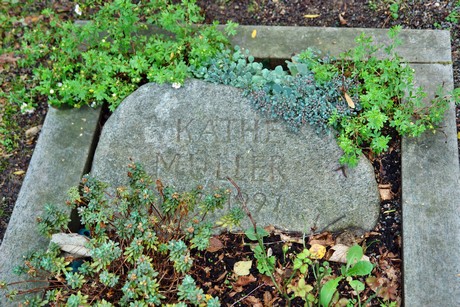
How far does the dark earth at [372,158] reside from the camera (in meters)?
3.06

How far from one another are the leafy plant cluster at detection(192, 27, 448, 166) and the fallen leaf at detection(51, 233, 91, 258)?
1.28 m

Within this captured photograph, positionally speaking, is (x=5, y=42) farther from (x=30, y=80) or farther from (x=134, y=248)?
(x=134, y=248)

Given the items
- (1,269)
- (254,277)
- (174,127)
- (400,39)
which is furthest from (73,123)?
(400,39)

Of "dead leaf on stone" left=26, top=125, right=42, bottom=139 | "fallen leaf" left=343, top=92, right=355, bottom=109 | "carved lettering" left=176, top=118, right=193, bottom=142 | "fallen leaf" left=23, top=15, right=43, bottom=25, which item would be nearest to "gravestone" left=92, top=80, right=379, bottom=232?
"carved lettering" left=176, top=118, right=193, bottom=142

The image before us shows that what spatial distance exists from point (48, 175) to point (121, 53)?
97 centimetres

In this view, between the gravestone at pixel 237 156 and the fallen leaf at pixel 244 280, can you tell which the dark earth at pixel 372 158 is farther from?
the gravestone at pixel 237 156

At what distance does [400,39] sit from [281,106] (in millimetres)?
1046

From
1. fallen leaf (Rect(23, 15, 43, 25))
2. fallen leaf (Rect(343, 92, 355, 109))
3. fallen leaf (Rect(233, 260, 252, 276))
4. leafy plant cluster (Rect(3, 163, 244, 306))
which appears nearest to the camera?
leafy plant cluster (Rect(3, 163, 244, 306))

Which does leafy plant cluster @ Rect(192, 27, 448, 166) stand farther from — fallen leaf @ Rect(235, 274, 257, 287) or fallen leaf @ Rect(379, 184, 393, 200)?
fallen leaf @ Rect(235, 274, 257, 287)

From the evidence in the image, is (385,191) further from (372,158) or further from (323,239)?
(323,239)

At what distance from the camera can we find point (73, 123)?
144 inches

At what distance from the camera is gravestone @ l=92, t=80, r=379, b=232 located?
323cm

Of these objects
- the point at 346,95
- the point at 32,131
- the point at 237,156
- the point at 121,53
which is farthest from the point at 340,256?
the point at 32,131

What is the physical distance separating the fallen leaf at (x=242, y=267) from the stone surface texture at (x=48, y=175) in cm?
108
